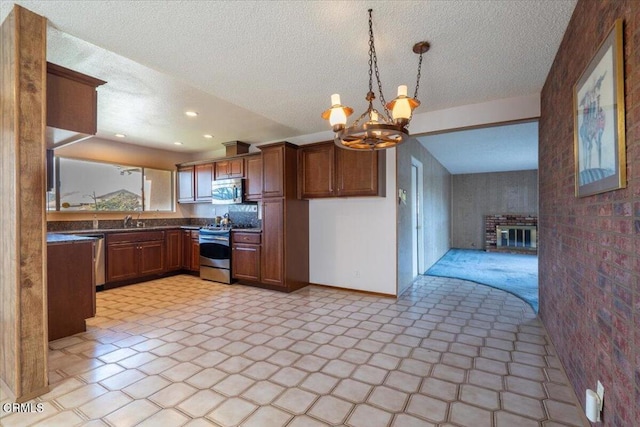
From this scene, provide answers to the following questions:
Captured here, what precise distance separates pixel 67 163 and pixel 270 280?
3.79 metres

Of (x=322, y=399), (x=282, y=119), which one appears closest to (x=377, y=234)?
(x=282, y=119)

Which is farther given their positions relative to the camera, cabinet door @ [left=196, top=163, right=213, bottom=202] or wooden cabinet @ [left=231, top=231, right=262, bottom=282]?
cabinet door @ [left=196, top=163, right=213, bottom=202]

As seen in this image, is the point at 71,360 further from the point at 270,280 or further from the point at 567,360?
the point at 567,360

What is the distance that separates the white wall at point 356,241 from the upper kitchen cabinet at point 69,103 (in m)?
3.14

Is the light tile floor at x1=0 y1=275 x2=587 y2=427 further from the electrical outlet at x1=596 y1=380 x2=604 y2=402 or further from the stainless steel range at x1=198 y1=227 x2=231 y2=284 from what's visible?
the stainless steel range at x1=198 y1=227 x2=231 y2=284

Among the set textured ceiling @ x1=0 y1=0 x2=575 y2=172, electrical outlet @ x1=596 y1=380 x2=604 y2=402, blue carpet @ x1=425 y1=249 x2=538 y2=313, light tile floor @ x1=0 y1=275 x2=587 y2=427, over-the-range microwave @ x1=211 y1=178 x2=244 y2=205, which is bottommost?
light tile floor @ x1=0 y1=275 x2=587 y2=427

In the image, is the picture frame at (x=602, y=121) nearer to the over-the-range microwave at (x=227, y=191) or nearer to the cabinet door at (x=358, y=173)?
the cabinet door at (x=358, y=173)

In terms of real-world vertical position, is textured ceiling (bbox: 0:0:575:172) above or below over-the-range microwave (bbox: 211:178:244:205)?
above

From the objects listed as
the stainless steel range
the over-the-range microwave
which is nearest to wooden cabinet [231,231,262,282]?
the stainless steel range

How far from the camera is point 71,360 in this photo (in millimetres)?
2404

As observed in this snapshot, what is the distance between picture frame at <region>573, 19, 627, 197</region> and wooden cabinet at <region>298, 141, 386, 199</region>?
235cm

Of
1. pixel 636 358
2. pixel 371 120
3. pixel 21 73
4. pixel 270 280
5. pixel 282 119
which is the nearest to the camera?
pixel 636 358

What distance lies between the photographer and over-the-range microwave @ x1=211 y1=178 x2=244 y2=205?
16.9 feet

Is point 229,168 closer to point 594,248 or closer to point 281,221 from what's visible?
point 281,221
